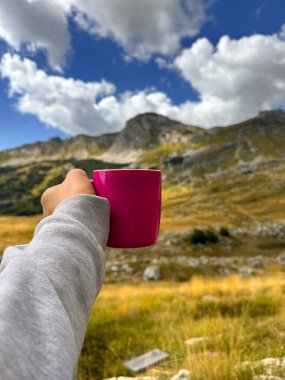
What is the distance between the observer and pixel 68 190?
1.16 meters

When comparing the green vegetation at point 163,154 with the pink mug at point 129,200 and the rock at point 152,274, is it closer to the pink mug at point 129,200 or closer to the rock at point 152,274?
the rock at point 152,274

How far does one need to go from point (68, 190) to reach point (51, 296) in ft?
1.82

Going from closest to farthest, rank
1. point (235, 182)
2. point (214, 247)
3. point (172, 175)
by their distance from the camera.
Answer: point (214, 247) → point (235, 182) → point (172, 175)

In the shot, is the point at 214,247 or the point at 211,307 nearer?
the point at 211,307

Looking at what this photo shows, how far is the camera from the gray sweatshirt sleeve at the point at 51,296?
0.52 meters

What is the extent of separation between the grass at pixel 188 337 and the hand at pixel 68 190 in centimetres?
192

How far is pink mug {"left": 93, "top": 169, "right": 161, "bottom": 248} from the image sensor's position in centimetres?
121

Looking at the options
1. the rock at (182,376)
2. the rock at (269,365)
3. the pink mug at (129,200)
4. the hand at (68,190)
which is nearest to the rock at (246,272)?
the rock at (182,376)

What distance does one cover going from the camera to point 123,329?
5605 millimetres

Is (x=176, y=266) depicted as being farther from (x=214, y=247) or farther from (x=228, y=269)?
(x=214, y=247)

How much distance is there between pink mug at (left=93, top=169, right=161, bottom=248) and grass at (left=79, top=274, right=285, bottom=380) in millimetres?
1671

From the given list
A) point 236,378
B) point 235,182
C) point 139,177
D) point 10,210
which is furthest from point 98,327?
point 10,210

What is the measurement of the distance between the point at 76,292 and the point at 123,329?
17.5 ft

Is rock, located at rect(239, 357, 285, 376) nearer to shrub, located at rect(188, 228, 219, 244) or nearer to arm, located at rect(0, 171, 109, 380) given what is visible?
arm, located at rect(0, 171, 109, 380)
